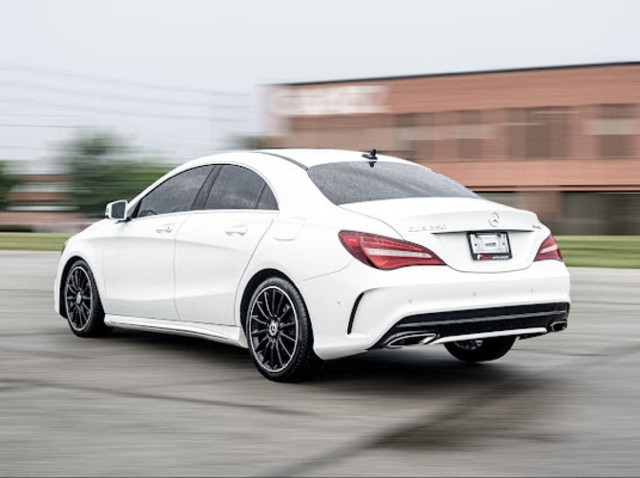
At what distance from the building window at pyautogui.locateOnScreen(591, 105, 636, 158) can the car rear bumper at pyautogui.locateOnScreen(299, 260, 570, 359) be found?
6399 cm

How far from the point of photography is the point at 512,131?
7400 cm

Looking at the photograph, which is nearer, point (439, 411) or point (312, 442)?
point (312, 442)

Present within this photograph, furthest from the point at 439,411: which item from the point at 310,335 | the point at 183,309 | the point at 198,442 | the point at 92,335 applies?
the point at 92,335

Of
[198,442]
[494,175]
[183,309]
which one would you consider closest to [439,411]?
[198,442]

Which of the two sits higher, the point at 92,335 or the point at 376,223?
the point at 376,223

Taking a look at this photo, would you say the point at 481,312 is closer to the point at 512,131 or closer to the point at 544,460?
the point at 544,460

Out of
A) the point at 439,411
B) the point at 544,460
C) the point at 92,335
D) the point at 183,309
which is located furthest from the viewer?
the point at 92,335

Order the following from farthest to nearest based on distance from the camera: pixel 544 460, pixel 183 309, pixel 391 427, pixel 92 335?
pixel 92 335
pixel 183 309
pixel 391 427
pixel 544 460

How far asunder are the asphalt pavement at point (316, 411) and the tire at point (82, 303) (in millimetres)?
169

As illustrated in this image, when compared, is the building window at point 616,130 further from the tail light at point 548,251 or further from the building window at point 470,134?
the tail light at point 548,251

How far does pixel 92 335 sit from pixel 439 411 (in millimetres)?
4261

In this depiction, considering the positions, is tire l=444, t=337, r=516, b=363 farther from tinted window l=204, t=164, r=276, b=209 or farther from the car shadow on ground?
tinted window l=204, t=164, r=276, b=209

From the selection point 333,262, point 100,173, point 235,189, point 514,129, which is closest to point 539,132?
point 514,129

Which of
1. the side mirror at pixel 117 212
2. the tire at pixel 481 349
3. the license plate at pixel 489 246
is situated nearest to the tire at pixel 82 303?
the side mirror at pixel 117 212
